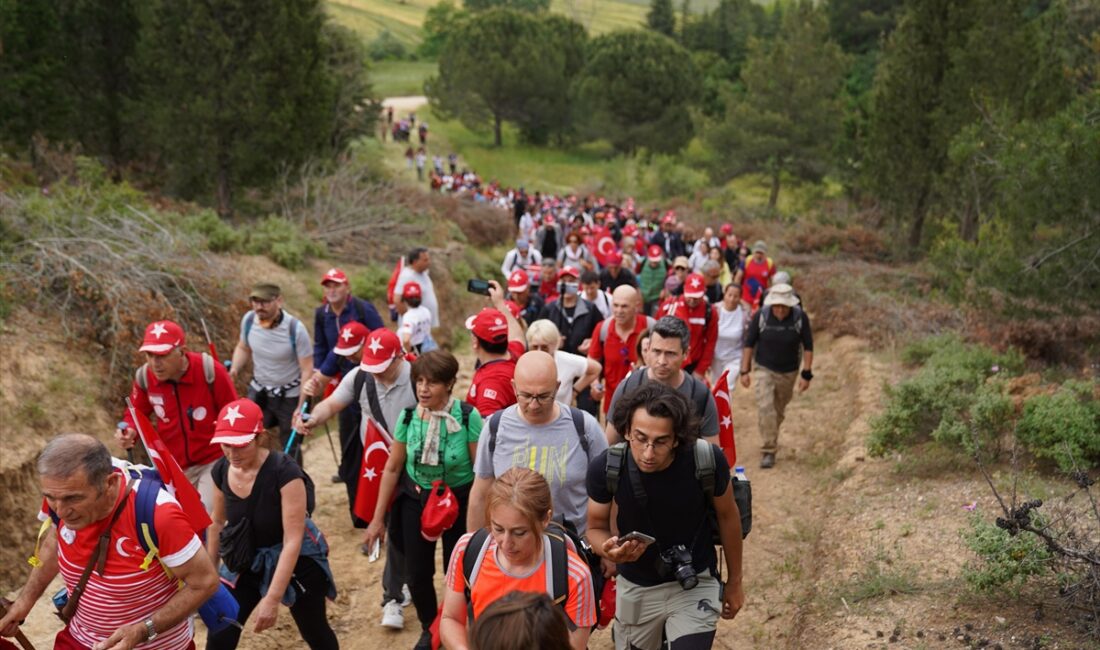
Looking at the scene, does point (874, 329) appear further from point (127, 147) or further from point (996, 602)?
point (127, 147)

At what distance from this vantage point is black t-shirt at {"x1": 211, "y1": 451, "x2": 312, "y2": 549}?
4152mm

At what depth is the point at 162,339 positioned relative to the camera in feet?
17.4

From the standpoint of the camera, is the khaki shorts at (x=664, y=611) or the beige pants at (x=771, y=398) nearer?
the khaki shorts at (x=664, y=611)

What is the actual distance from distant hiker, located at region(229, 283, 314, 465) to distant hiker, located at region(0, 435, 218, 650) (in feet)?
10.8

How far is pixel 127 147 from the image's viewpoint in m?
16.8

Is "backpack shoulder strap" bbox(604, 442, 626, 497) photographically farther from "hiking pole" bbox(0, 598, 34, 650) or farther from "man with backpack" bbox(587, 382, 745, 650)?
"hiking pole" bbox(0, 598, 34, 650)

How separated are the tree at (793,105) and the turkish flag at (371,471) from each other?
29779 millimetres

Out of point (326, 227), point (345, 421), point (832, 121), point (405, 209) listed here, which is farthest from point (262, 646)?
point (832, 121)

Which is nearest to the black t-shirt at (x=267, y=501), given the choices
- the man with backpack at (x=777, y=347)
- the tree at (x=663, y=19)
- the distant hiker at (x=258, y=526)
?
the distant hiker at (x=258, y=526)

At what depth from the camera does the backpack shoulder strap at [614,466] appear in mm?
3736

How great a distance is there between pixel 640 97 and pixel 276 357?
152 feet

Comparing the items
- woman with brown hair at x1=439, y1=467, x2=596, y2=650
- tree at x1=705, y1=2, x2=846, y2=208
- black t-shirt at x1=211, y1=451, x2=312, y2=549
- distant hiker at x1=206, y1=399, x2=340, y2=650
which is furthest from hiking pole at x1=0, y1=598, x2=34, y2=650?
tree at x1=705, y1=2, x2=846, y2=208

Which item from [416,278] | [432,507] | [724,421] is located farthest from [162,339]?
[416,278]

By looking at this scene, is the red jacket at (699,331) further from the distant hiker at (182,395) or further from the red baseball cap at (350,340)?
the distant hiker at (182,395)
